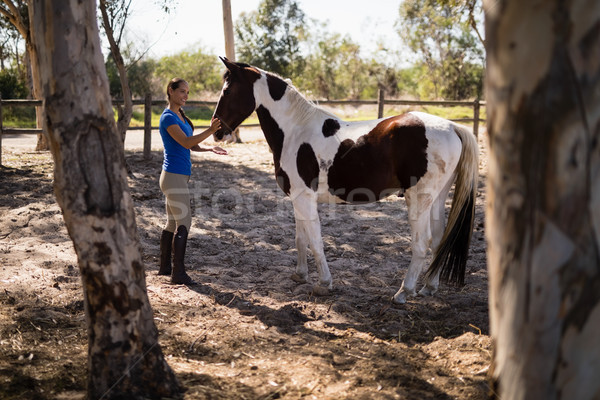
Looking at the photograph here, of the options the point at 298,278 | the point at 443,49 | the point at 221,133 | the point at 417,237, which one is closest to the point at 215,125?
the point at 221,133

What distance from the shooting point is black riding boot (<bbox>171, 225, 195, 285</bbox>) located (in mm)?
4781

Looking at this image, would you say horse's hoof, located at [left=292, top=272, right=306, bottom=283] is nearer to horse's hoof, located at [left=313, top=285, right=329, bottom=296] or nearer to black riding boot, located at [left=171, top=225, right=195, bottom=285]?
horse's hoof, located at [left=313, top=285, right=329, bottom=296]

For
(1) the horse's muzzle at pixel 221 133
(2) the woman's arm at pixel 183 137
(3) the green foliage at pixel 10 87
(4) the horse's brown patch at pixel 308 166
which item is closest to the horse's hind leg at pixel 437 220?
(4) the horse's brown patch at pixel 308 166

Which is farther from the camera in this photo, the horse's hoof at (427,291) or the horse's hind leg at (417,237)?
the horse's hoof at (427,291)

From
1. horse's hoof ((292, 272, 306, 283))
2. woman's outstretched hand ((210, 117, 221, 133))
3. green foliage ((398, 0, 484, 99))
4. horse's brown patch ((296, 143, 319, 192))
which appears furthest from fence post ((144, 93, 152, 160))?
green foliage ((398, 0, 484, 99))

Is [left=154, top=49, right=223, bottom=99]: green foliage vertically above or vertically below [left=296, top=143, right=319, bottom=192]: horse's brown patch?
above

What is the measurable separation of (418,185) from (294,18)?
85.6ft

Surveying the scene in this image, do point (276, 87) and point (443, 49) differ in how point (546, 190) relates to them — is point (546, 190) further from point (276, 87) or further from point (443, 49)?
point (443, 49)

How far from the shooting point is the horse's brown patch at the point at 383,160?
4445mm

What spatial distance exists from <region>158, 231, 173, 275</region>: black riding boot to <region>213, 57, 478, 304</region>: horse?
3.60 ft

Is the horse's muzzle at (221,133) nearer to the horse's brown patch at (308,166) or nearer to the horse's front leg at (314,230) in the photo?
the horse's brown patch at (308,166)

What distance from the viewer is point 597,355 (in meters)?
1.77

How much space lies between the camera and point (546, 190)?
1.69 m

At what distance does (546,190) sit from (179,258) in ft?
12.1
